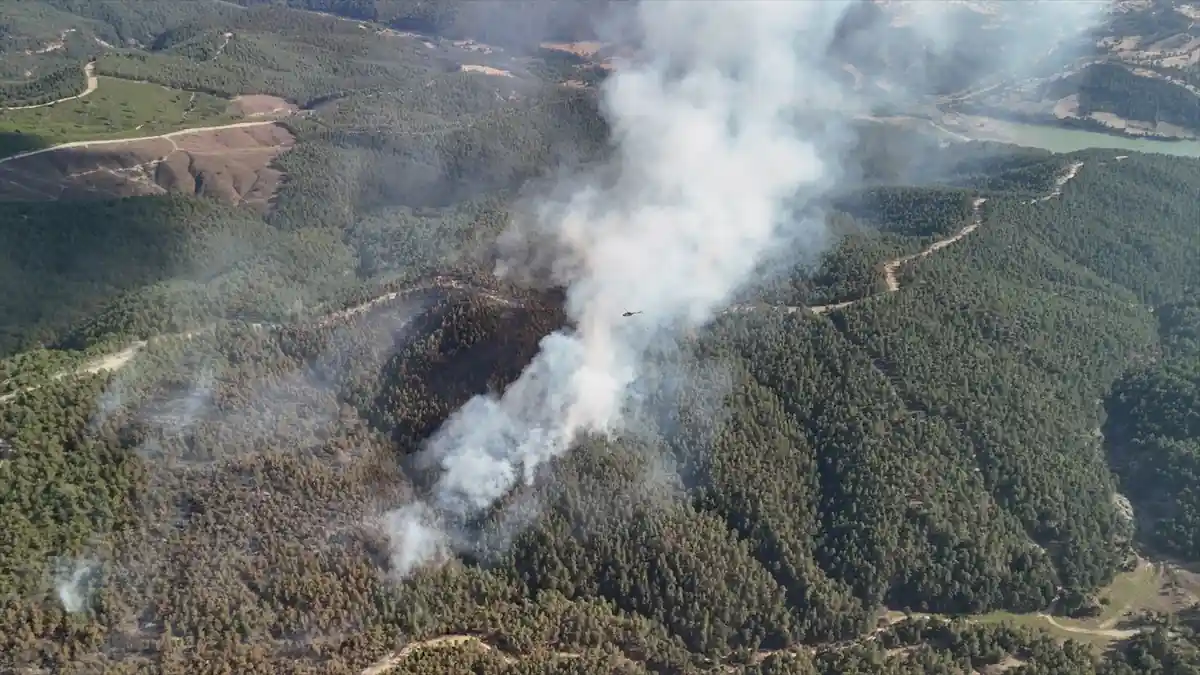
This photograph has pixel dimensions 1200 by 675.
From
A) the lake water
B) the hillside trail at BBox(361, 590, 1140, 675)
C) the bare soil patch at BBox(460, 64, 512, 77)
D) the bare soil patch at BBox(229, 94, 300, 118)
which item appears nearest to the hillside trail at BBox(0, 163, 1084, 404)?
the hillside trail at BBox(361, 590, 1140, 675)

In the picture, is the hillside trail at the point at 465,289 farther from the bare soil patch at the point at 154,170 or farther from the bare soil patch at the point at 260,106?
the bare soil patch at the point at 260,106

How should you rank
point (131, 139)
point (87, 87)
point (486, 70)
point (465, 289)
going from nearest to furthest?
1. point (465, 289)
2. point (131, 139)
3. point (87, 87)
4. point (486, 70)

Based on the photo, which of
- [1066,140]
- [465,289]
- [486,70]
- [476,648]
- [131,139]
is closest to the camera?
[476,648]

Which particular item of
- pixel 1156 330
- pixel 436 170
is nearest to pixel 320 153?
pixel 436 170

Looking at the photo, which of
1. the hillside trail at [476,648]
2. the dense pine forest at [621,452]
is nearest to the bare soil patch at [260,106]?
the dense pine forest at [621,452]

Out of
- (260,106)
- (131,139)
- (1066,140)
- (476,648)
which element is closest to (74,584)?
(476,648)

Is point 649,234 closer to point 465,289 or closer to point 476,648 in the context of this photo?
point 465,289

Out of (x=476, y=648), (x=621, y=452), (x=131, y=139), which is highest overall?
(x=131, y=139)

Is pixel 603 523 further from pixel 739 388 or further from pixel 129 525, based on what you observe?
pixel 129 525
